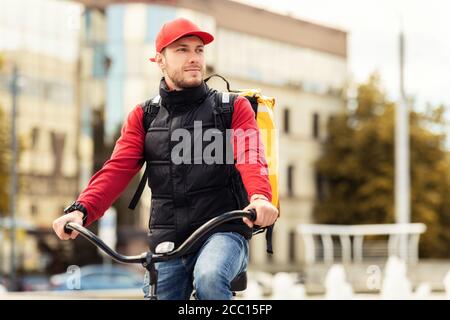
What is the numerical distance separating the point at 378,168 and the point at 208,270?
5434 cm

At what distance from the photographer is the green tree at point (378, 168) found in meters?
55.2

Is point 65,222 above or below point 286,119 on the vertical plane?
below

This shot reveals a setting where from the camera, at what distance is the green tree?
55.2m

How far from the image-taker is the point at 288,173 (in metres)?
64.0

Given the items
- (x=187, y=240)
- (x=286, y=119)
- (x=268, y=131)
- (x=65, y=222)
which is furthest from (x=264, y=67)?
(x=187, y=240)

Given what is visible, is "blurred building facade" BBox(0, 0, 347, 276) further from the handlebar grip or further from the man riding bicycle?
the handlebar grip

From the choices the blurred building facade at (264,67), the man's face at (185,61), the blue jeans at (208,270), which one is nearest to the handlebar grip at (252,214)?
the blue jeans at (208,270)

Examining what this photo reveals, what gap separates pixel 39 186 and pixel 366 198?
1582 centimetres

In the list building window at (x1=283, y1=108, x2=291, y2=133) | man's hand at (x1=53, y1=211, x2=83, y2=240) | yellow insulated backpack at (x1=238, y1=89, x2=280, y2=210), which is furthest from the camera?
building window at (x1=283, y1=108, x2=291, y2=133)

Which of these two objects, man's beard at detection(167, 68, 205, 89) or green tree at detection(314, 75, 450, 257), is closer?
man's beard at detection(167, 68, 205, 89)

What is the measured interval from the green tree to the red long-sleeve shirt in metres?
50.0

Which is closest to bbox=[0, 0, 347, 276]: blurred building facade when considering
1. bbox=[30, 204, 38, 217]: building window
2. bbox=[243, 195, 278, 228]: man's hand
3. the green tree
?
bbox=[30, 204, 38, 217]: building window

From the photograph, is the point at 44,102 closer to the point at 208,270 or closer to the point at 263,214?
the point at 208,270

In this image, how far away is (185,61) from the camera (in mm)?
4520
